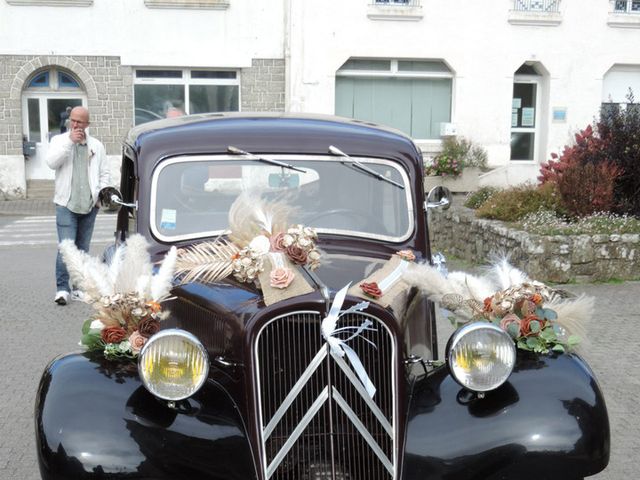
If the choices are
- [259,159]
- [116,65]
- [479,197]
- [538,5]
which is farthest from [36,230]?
[538,5]

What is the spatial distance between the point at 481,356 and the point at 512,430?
32cm

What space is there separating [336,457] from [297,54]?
17.2 metres

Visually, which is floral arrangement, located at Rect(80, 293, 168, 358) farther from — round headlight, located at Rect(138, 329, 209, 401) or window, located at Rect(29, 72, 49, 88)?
window, located at Rect(29, 72, 49, 88)

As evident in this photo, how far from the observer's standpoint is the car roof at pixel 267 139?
449 cm

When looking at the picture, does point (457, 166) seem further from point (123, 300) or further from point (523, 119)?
point (123, 300)

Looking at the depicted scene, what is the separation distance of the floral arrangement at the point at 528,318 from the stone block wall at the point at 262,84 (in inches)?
649

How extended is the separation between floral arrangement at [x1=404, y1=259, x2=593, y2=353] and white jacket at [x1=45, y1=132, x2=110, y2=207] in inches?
189

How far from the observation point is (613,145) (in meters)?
10.6

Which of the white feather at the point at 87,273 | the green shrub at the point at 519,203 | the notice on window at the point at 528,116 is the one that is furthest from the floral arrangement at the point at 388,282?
the notice on window at the point at 528,116

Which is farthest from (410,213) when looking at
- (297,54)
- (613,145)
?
(297,54)

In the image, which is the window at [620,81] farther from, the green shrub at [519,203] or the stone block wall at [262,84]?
the green shrub at [519,203]

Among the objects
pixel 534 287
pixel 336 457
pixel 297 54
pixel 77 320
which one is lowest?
pixel 77 320

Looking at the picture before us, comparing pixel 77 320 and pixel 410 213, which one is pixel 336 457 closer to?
pixel 410 213

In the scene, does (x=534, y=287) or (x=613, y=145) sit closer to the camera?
(x=534, y=287)
